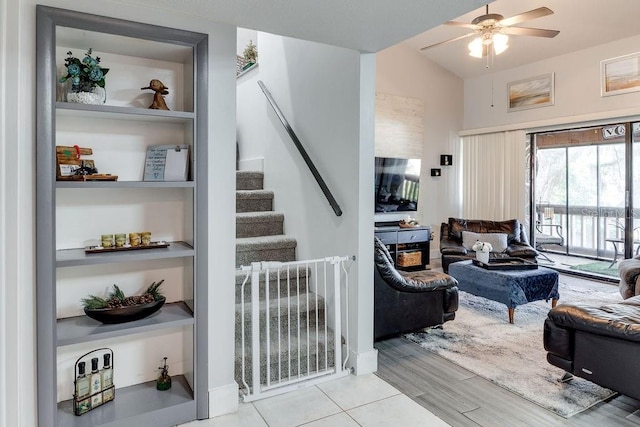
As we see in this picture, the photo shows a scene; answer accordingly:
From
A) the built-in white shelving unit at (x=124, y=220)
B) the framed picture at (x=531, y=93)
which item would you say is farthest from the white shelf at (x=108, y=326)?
the framed picture at (x=531, y=93)

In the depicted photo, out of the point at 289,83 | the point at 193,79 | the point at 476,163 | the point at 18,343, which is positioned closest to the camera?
the point at 18,343

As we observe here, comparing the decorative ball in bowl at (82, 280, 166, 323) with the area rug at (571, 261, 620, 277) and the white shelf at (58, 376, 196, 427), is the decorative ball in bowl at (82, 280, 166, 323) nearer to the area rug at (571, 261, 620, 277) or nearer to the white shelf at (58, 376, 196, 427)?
the white shelf at (58, 376, 196, 427)

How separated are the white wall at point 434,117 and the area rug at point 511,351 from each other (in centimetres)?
274

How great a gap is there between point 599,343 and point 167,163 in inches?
103

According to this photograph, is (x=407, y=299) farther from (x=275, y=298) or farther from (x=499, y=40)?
(x=499, y=40)

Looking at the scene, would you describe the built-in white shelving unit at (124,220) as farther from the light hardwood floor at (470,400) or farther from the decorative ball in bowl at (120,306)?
the light hardwood floor at (470,400)

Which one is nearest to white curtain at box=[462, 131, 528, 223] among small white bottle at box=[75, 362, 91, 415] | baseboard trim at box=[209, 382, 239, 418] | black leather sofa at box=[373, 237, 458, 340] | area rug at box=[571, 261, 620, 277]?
area rug at box=[571, 261, 620, 277]

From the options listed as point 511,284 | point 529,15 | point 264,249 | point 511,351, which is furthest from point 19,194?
point 529,15

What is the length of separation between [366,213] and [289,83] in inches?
61.7

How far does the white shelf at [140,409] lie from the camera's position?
202cm

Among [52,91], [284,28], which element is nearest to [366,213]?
[284,28]

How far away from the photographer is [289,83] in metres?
3.65

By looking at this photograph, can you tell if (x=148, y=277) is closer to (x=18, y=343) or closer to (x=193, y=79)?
(x=18, y=343)

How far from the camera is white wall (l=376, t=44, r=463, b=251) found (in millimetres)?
6766
